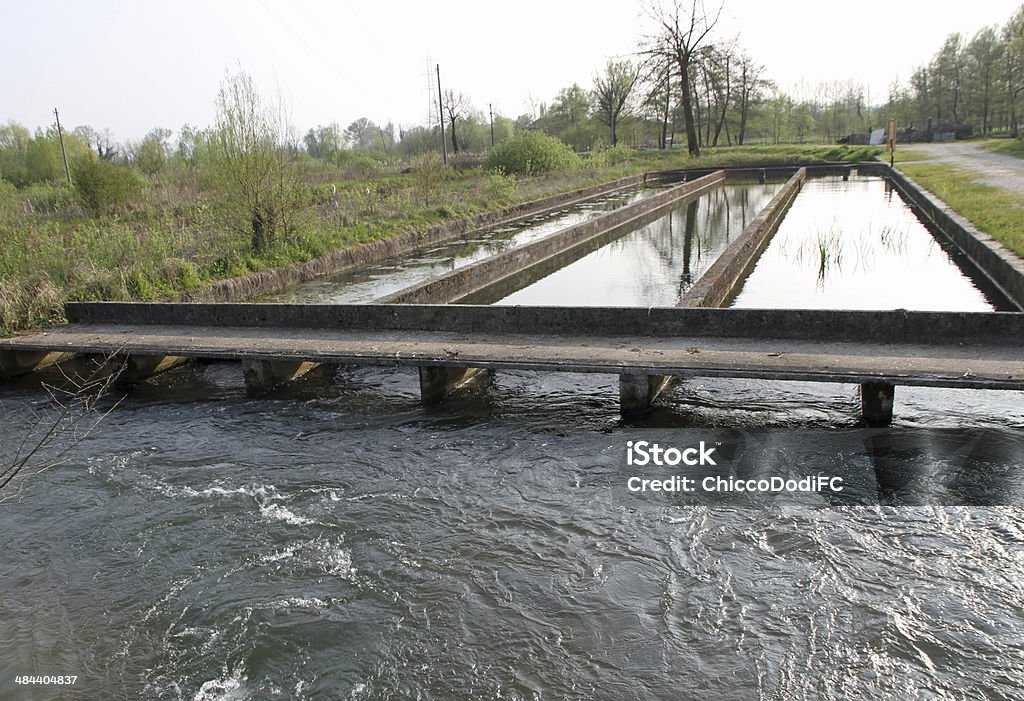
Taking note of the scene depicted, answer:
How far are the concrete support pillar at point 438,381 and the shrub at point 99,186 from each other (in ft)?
55.1

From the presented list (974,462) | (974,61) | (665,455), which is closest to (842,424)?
(974,462)

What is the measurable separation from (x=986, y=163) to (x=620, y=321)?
84.6 ft

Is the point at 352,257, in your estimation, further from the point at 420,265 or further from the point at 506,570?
the point at 506,570

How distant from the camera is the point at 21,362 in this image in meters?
8.68

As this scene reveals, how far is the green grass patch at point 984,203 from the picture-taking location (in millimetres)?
11469

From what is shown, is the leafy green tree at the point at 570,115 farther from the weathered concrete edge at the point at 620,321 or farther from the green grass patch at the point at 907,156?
the weathered concrete edge at the point at 620,321

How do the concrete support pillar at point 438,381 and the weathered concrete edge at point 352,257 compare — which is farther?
the weathered concrete edge at point 352,257

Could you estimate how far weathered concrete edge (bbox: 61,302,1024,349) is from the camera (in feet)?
20.7

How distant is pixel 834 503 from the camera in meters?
4.77

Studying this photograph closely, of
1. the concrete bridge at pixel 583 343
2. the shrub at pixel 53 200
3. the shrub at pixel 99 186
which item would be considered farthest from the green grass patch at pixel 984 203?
the shrub at pixel 53 200

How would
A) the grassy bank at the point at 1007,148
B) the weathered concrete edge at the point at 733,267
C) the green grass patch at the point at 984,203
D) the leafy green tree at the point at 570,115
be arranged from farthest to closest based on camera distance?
the leafy green tree at the point at 570,115, the grassy bank at the point at 1007,148, the green grass patch at the point at 984,203, the weathered concrete edge at the point at 733,267

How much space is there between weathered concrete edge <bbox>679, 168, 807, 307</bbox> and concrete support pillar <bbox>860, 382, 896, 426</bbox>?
2404 mm

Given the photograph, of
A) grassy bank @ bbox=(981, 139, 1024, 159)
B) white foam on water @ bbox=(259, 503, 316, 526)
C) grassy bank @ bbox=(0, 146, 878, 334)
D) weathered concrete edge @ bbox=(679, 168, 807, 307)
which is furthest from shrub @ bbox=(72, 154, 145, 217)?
grassy bank @ bbox=(981, 139, 1024, 159)

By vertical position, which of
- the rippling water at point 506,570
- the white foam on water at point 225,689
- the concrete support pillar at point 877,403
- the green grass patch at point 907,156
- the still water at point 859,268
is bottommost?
the white foam on water at point 225,689
